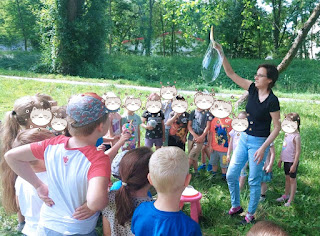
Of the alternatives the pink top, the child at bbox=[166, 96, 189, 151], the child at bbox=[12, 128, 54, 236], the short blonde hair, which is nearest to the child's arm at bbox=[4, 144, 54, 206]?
the child at bbox=[12, 128, 54, 236]

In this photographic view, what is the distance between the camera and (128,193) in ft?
6.79

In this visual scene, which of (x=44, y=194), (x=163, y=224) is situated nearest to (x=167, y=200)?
(x=163, y=224)

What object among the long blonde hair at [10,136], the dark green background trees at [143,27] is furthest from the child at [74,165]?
the dark green background trees at [143,27]

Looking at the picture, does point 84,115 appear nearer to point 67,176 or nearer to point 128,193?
point 67,176

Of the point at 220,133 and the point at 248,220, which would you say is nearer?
the point at 248,220

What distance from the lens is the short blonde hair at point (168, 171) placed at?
1.68 m

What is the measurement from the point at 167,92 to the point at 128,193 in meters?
1.35

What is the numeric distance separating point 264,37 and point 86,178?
3378 centimetres

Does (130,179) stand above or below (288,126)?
below

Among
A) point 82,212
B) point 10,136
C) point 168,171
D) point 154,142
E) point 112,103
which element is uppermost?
point 112,103

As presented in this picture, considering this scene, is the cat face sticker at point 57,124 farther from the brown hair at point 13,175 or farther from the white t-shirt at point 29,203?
the white t-shirt at point 29,203

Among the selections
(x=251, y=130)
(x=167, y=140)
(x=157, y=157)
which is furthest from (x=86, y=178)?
(x=167, y=140)

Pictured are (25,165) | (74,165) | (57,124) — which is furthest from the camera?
→ (57,124)

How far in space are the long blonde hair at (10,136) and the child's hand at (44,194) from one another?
76 cm
